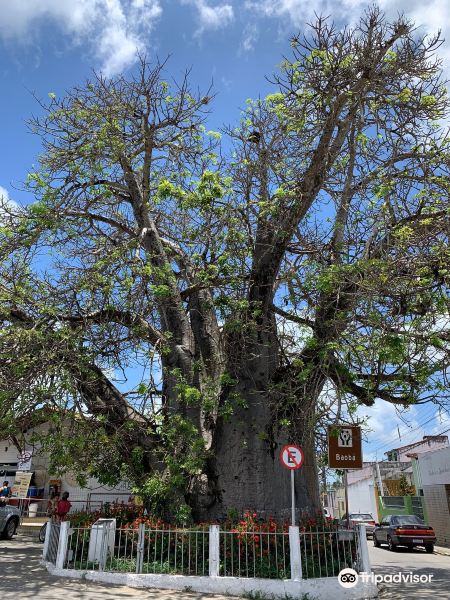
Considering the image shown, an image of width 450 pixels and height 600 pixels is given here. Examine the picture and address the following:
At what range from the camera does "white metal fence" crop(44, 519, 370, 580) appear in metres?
10.1

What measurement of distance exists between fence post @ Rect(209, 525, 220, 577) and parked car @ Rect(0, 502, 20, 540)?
33.4 ft

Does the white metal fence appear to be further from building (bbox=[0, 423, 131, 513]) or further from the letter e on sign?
building (bbox=[0, 423, 131, 513])

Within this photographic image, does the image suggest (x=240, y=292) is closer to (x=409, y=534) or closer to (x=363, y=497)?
(x=409, y=534)

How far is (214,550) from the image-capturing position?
10148 mm

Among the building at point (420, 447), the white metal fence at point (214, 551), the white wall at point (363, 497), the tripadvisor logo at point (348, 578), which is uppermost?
the building at point (420, 447)

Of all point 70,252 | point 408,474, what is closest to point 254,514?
point 70,252

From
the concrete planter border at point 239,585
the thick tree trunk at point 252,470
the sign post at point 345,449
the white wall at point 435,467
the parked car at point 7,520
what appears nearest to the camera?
the concrete planter border at point 239,585

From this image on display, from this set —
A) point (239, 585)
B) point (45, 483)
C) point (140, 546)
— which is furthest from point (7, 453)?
point (239, 585)

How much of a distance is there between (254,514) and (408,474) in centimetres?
3124

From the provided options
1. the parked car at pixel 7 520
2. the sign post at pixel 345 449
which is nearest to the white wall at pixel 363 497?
the parked car at pixel 7 520

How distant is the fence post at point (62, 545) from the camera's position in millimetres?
11062

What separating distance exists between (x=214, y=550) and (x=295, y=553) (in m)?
1.52

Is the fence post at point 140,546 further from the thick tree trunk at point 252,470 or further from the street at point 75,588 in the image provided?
the thick tree trunk at point 252,470

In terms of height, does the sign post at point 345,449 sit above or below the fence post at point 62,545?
above
